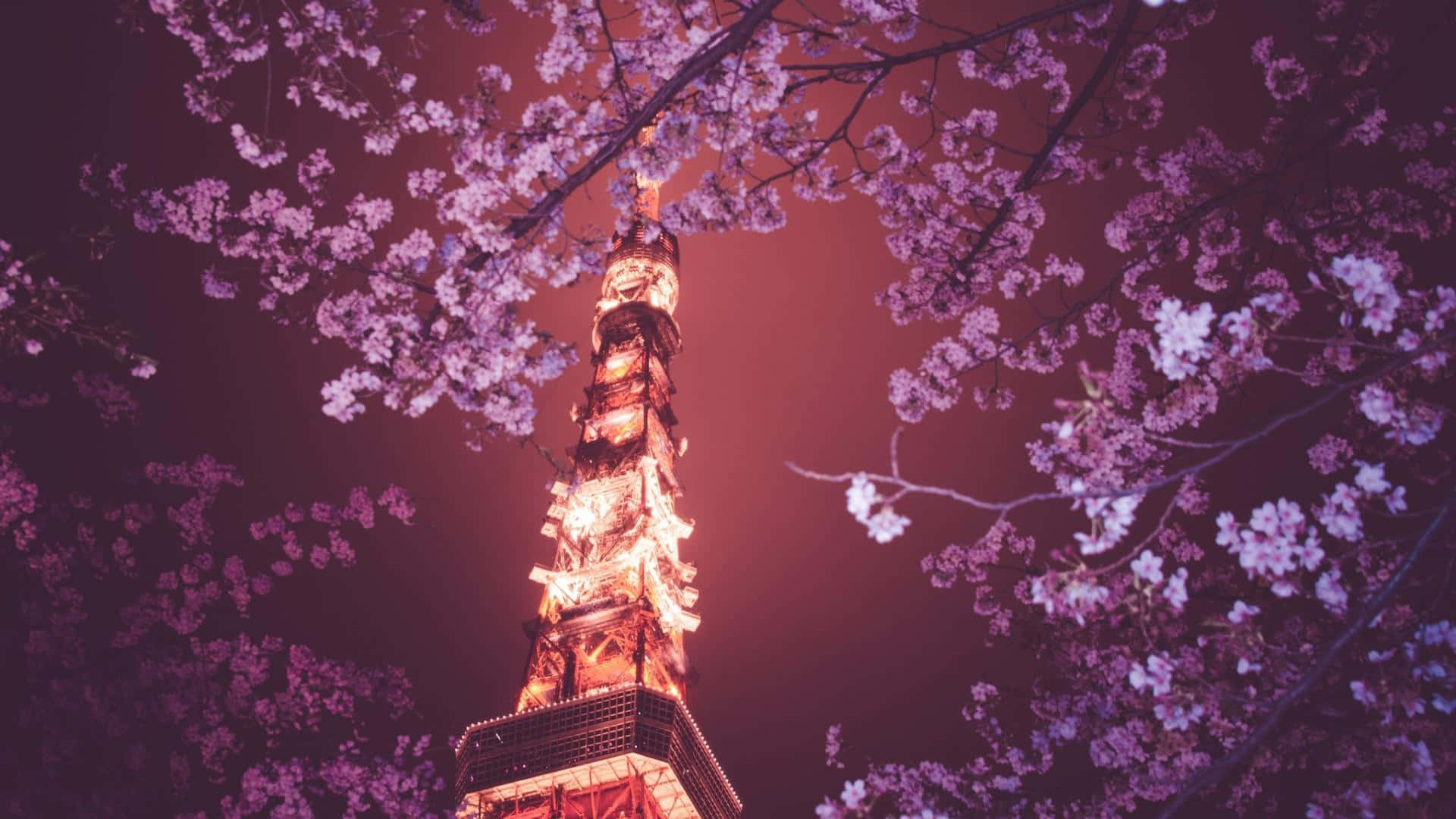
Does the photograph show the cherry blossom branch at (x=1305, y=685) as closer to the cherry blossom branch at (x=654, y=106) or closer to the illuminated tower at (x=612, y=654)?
the cherry blossom branch at (x=654, y=106)

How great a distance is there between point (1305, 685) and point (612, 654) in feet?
87.1

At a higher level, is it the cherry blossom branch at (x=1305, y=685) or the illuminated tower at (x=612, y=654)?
the illuminated tower at (x=612, y=654)

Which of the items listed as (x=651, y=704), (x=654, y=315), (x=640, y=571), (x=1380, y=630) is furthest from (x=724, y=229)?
(x=654, y=315)

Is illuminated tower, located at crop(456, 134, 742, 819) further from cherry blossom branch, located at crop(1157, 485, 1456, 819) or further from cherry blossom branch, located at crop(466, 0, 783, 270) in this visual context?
cherry blossom branch, located at crop(1157, 485, 1456, 819)

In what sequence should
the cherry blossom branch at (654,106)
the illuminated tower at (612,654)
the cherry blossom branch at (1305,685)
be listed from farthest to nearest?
1. the illuminated tower at (612,654)
2. the cherry blossom branch at (654,106)
3. the cherry blossom branch at (1305,685)

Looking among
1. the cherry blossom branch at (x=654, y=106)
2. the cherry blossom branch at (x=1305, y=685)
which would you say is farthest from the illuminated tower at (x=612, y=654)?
the cherry blossom branch at (x=1305, y=685)

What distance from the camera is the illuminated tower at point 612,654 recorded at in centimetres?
2447

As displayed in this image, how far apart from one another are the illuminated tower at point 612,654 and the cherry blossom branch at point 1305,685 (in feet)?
51.8

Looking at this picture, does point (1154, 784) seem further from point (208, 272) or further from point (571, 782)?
point (571, 782)

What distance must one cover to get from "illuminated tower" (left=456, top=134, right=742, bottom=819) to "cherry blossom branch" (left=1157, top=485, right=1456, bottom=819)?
15.8m

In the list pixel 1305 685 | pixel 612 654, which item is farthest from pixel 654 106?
pixel 612 654

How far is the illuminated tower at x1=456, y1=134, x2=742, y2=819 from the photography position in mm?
24469

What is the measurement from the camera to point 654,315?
138ft

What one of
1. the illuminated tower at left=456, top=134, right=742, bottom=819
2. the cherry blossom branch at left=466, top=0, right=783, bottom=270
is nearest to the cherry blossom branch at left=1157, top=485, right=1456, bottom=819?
the cherry blossom branch at left=466, top=0, right=783, bottom=270
